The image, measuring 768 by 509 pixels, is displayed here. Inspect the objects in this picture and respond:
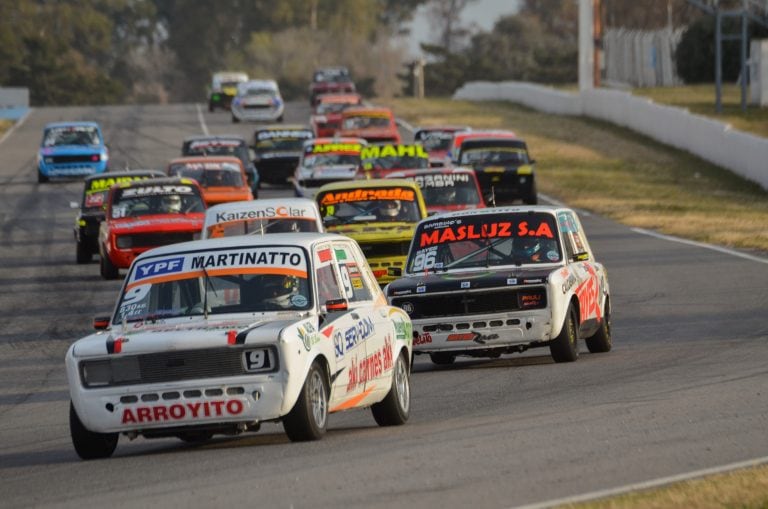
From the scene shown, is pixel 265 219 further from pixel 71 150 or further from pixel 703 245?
pixel 71 150

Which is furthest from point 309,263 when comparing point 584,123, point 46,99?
point 46,99

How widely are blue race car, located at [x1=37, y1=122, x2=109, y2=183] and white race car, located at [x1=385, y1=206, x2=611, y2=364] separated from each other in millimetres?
31267

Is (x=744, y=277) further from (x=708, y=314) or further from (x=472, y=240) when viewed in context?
(x=472, y=240)

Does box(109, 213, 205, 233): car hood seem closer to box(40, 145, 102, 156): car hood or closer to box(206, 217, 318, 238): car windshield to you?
box(206, 217, 318, 238): car windshield

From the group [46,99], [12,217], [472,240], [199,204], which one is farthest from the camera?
[46,99]

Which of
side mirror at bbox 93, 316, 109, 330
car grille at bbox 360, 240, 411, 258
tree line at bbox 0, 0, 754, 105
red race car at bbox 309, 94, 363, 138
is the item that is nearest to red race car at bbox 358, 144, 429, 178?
car grille at bbox 360, 240, 411, 258

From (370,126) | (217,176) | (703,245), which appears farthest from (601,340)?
(370,126)

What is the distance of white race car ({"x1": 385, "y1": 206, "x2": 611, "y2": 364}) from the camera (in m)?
16.3

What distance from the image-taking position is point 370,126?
48656 millimetres

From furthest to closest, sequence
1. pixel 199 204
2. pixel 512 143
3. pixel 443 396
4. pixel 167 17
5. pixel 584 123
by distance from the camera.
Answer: pixel 167 17 < pixel 584 123 < pixel 512 143 < pixel 199 204 < pixel 443 396

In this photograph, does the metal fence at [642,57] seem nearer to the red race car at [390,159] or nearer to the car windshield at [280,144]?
the car windshield at [280,144]

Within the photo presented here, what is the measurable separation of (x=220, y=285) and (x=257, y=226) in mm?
10832

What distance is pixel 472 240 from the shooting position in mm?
17531

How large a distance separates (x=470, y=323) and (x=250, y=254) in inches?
175
